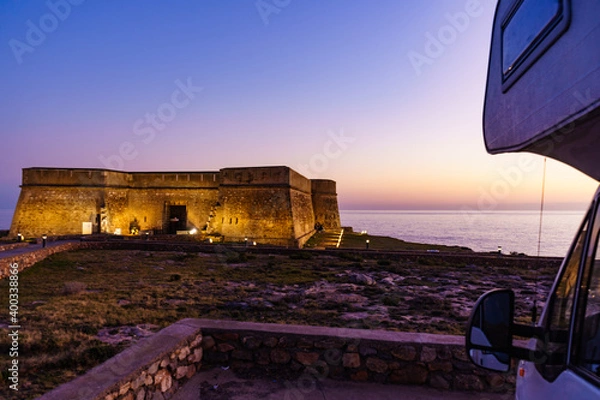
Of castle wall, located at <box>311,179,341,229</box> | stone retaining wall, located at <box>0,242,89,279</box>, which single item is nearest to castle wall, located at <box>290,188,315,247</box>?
castle wall, located at <box>311,179,341,229</box>

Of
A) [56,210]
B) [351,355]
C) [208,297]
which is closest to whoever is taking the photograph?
[351,355]

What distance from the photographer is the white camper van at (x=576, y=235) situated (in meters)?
1.35

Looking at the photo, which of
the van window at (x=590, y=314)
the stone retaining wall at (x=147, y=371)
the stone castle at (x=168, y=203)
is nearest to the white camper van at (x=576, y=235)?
the van window at (x=590, y=314)

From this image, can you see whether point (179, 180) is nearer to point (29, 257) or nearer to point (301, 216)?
point (301, 216)

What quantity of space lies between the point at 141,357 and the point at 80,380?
57 centimetres

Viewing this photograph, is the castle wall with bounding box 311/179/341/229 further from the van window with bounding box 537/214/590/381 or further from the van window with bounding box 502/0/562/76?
the van window with bounding box 537/214/590/381

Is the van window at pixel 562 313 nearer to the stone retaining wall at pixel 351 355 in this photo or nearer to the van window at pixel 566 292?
the van window at pixel 566 292

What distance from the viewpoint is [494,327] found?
1535 millimetres

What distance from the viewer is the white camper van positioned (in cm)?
135

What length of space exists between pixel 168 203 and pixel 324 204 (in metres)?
15.5

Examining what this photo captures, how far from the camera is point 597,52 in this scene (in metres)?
1.32

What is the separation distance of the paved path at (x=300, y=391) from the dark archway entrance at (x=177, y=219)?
27383mm

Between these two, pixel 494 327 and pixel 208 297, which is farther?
pixel 208 297

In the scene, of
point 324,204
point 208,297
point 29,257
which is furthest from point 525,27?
point 324,204
